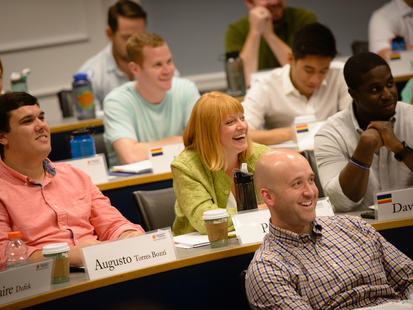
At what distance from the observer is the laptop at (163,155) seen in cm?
354

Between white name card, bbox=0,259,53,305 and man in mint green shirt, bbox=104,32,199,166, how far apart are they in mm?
1925

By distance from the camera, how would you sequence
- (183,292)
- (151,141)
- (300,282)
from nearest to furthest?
(300,282) → (183,292) → (151,141)

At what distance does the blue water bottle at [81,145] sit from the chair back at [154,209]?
96 cm

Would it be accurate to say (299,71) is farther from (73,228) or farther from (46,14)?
(46,14)

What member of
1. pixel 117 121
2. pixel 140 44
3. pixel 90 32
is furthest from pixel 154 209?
pixel 90 32

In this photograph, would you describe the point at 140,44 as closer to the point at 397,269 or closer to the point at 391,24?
the point at 391,24

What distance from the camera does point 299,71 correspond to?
3930mm

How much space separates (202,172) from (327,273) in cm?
84

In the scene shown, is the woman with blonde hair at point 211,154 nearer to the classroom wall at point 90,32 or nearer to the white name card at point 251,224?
the white name card at point 251,224

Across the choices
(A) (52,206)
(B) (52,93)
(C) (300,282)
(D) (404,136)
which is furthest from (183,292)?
(B) (52,93)

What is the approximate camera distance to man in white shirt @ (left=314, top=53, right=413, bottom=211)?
2643mm

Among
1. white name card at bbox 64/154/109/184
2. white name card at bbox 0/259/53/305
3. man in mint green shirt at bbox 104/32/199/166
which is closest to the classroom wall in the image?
man in mint green shirt at bbox 104/32/199/166

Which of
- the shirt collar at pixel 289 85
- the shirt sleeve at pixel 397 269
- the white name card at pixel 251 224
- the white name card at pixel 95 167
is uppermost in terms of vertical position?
the shirt collar at pixel 289 85

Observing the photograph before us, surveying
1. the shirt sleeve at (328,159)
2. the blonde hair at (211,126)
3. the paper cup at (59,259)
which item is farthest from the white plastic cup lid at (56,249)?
the shirt sleeve at (328,159)
